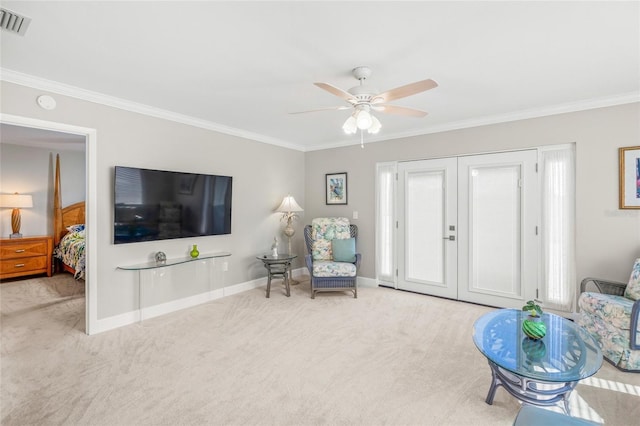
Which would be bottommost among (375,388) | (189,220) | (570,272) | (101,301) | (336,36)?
(375,388)

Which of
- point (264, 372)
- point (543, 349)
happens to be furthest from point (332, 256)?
point (543, 349)

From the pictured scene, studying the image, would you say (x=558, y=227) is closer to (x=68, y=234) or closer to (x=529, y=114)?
(x=529, y=114)

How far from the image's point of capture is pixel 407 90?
6.99 ft

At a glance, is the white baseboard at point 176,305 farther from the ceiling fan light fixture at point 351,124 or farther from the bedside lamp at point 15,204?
the bedside lamp at point 15,204

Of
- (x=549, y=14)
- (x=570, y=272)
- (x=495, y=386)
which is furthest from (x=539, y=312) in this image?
(x=549, y=14)

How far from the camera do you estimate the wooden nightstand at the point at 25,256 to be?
509cm

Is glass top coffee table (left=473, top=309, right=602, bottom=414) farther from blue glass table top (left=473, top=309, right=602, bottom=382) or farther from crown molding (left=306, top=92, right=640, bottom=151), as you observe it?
crown molding (left=306, top=92, right=640, bottom=151)

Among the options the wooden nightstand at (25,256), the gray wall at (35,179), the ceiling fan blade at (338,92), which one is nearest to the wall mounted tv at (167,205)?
the ceiling fan blade at (338,92)

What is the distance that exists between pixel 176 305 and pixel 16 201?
4006mm

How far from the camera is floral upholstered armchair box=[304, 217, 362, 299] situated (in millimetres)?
4320

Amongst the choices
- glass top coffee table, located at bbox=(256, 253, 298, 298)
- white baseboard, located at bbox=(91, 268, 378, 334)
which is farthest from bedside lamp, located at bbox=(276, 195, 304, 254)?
white baseboard, located at bbox=(91, 268, 378, 334)

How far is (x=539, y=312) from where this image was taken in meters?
2.28

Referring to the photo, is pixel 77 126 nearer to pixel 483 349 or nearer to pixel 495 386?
pixel 483 349

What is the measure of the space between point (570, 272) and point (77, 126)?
550 cm
